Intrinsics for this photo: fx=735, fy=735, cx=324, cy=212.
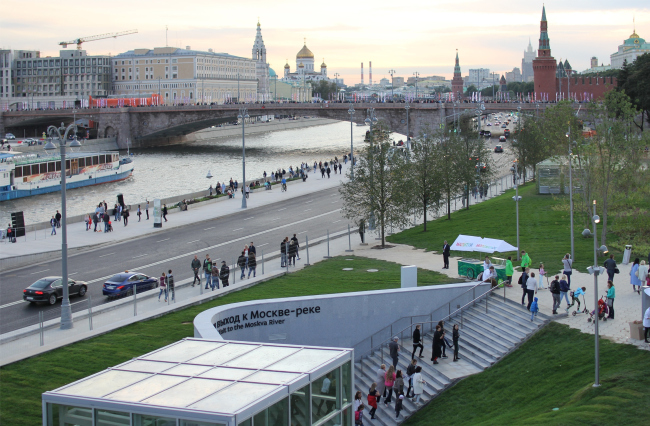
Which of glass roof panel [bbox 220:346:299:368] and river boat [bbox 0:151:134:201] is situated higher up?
river boat [bbox 0:151:134:201]

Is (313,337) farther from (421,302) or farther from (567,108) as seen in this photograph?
(567,108)

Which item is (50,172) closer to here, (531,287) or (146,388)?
(531,287)

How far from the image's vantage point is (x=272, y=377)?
11.8 metres

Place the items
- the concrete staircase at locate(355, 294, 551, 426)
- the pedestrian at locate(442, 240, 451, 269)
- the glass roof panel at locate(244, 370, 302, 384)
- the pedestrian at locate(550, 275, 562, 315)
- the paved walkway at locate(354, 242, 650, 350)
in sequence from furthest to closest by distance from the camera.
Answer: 1. the pedestrian at locate(442, 240, 451, 269)
2. the pedestrian at locate(550, 275, 562, 315)
3. the paved walkway at locate(354, 242, 650, 350)
4. the concrete staircase at locate(355, 294, 551, 426)
5. the glass roof panel at locate(244, 370, 302, 384)

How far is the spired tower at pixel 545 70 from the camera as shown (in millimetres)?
122375

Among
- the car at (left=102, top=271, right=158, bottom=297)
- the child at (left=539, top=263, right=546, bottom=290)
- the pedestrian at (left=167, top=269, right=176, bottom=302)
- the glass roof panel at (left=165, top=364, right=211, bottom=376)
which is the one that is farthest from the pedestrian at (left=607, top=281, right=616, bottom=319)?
the car at (left=102, top=271, right=158, bottom=297)

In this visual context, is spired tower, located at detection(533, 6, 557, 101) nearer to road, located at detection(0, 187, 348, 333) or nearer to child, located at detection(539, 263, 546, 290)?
road, located at detection(0, 187, 348, 333)

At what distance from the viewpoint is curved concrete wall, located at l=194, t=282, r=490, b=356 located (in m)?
20.2

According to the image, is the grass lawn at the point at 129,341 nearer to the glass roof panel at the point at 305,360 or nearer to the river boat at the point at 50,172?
the glass roof panel at the point at 305,360

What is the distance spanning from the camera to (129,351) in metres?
18.6

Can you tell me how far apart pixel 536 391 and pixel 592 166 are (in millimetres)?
13213

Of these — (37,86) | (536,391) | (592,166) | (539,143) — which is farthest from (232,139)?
(536,391)

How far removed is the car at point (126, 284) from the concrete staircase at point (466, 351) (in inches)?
Answer: 394

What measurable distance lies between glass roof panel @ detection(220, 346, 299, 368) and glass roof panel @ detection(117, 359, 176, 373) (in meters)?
1.05
